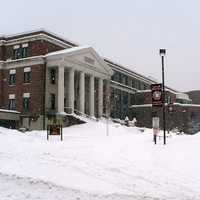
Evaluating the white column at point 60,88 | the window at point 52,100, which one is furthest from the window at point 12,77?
the white column at point 60,88

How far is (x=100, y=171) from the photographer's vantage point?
51.5 ft

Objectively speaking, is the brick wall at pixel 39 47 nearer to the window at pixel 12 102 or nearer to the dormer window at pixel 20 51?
the dormer window at pixel 20 51

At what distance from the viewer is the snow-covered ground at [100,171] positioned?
12307 mm

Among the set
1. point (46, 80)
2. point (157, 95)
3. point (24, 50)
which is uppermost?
point (24, 50)

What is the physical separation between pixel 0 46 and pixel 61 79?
11562 millimetres

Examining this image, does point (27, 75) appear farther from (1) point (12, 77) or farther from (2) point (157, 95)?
(2) point (157, 95)

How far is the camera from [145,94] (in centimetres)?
8312

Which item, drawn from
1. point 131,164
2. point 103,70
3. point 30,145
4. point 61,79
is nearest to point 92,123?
point 61,79

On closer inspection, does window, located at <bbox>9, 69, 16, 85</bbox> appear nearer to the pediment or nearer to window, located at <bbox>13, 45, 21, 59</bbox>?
window, located at <bbox>13, 45, 21, 59</bbox>

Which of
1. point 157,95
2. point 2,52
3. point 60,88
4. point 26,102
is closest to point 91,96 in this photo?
point 60,88

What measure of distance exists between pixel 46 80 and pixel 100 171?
123 ft

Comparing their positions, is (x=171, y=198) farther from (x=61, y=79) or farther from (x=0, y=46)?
(x=0, y=46)

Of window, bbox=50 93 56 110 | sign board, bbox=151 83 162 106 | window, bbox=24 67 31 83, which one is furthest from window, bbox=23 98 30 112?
sign board, bbox=151 83 162 106

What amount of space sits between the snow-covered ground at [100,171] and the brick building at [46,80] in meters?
28.3
